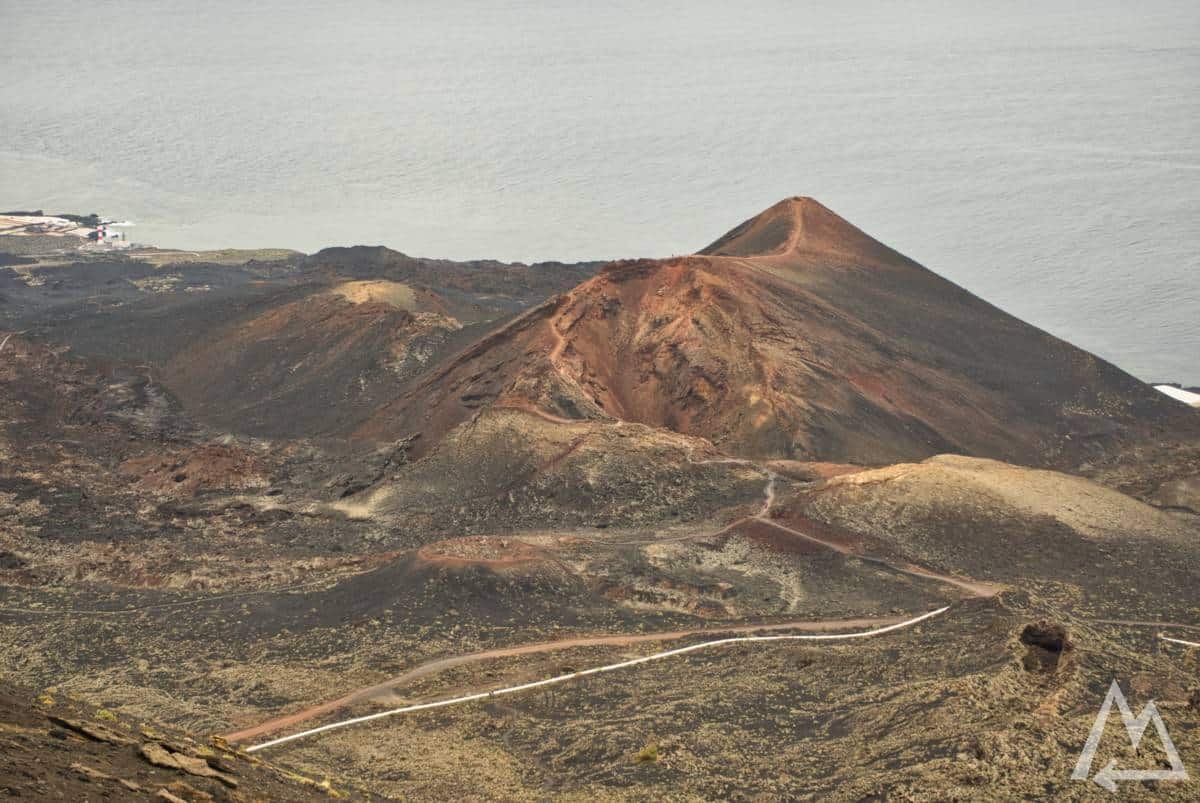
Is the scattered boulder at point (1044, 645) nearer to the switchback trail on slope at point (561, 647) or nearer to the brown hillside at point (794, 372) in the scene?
the switchback trail on slope at point (561, 647)

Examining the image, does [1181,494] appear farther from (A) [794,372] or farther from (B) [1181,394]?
(B) [1181,394]

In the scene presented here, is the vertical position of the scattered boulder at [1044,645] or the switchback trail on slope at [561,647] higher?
the scattered boulder at [1044,645]

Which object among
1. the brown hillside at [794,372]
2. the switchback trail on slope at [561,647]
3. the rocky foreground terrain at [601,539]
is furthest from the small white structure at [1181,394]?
the switchback trail on slope at [561,647]

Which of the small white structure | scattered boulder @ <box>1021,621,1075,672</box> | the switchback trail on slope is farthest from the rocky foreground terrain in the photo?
the small white structure

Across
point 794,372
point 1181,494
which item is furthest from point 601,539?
point 1181,494

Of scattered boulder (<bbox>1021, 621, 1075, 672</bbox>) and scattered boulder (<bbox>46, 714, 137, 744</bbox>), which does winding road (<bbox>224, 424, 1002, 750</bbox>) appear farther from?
scattered boulder (<bbox>46, 714, 137, 744</bbox>)
